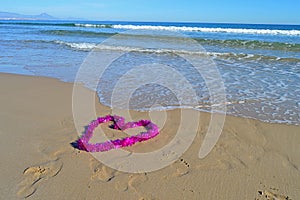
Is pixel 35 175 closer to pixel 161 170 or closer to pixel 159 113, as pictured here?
pixel 161 170

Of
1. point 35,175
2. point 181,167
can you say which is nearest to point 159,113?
point 181,167

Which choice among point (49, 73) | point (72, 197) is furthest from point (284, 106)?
point (49, 73)

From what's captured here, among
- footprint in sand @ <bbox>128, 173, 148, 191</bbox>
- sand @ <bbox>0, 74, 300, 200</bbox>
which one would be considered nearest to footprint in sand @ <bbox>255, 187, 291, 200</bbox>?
sand @ <bbox>0, 74, 300, 200</bbox>

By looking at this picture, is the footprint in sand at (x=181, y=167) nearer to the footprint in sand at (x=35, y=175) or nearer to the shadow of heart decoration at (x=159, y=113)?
the shadow of heart decoration at (x=159, y=113)

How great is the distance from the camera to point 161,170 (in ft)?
10.2

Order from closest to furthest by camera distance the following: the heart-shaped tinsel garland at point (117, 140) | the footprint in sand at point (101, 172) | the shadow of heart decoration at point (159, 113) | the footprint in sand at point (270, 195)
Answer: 1. the footprint in sand at point (270, 195)
2. the footprint in sand at point (101, 172)
3. the shadow of heart decoration at point (159, 113)
4. the heart-shaped tinsel garland at point (117, 140)

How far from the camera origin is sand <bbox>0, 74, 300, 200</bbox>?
2.75m

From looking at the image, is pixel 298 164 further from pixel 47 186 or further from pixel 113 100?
pixel 113 100

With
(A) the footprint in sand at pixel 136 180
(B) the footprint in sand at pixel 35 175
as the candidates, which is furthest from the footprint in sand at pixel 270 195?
(B) the footprint in sand at pixel 35 175

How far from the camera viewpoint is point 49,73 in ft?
27.2

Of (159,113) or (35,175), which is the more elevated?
(159,113)

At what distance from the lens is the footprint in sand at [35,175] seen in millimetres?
2733

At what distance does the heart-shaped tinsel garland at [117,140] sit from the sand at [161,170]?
113 mm

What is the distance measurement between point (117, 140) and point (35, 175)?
1171 mm
